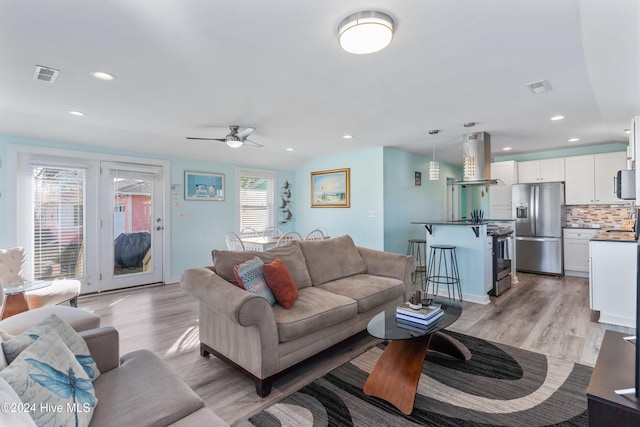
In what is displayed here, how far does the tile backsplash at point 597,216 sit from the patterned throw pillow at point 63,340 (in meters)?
7.23

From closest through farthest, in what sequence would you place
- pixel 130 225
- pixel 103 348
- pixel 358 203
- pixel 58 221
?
pixel 103 348 < pixel 58 221 < pixel 130 225 < pixel 358 203

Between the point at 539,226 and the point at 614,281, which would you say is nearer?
the point at 614,281

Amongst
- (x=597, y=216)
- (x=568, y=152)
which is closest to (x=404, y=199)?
(x=568, y=152)

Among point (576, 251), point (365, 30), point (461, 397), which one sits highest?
point (365, 30)

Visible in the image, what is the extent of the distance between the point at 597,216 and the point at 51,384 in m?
7.60

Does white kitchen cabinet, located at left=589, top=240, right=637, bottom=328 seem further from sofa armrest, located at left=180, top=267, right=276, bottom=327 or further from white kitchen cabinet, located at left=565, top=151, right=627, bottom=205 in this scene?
sofa armrest, located at left=180, top=267, right=276, bottom=327

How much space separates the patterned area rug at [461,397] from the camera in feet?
6.01

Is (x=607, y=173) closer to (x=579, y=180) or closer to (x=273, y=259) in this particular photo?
(x=579, y=180)

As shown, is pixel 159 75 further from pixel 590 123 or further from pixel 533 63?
pixel 590 123

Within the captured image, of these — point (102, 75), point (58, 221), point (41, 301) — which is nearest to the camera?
point (102, 75)

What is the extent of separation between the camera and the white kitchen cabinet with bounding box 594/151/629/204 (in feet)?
17.4

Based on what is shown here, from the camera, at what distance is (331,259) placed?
3.48 m

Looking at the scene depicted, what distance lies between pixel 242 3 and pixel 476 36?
1500mm

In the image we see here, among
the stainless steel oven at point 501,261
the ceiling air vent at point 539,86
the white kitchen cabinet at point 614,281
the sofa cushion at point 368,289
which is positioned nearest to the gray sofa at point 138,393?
the sofa cushion at point 368,289
